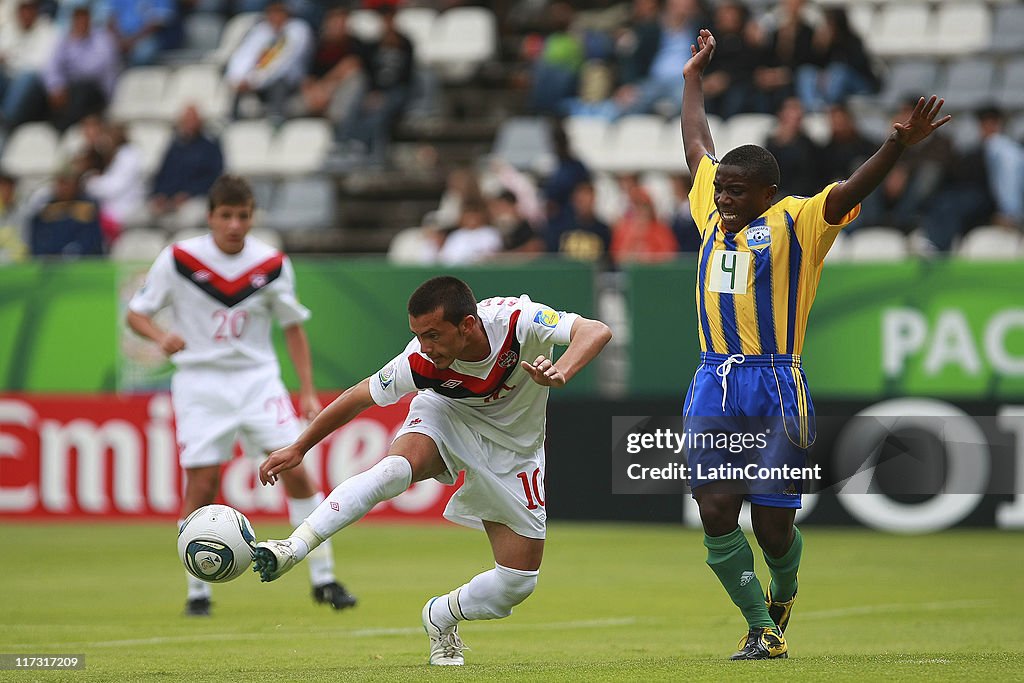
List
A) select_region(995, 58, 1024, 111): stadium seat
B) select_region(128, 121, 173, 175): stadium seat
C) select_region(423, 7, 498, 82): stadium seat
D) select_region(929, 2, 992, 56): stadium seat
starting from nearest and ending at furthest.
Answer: select_region(995, 58, 1024, 111): stadium seat
select_region(929, 2, 992, 56): stadium seat
select_region(128, 121, 173, 175): stadium seat
select_region(423, 7, 498, 82): stadium seat

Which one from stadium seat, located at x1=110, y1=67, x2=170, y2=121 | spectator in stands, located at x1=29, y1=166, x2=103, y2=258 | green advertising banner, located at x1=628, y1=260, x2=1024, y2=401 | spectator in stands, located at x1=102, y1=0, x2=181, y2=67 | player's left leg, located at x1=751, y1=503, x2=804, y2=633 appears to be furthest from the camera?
spectator in stands, located at x1=102, y1=0, x2=181, y2=67

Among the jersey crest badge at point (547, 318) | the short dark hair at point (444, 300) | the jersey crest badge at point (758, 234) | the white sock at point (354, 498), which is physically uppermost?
the jersey crest badge at point (758, 234)

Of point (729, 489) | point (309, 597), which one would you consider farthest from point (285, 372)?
point (729, 489)

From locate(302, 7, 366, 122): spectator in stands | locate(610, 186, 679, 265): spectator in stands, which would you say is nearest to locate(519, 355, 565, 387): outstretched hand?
locate(610, 186, 679, 265): spectator in stands

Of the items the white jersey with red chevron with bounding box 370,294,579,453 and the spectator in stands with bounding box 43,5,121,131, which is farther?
the spectator in stands with bounding box 43,5,121,131

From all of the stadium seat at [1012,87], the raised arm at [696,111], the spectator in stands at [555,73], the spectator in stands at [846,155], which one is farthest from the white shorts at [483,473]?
the spectator in stands at [555,73]

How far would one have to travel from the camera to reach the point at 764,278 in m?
Result: 7.31

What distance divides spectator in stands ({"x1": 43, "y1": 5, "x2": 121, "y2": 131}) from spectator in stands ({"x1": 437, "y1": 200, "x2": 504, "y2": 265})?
8.00m

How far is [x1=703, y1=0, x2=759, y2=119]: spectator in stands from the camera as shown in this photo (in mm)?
18438

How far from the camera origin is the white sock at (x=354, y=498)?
6.62 meters

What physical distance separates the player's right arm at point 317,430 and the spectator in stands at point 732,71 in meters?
12.2

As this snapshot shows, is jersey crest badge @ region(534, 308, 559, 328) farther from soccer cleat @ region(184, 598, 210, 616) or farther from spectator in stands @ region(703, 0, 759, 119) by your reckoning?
spectator in stands @ region(703, 0, 759, 119)

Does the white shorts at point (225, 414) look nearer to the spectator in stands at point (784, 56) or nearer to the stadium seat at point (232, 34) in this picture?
the spectator in stands at point (784, 56)

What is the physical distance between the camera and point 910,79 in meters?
19.3
